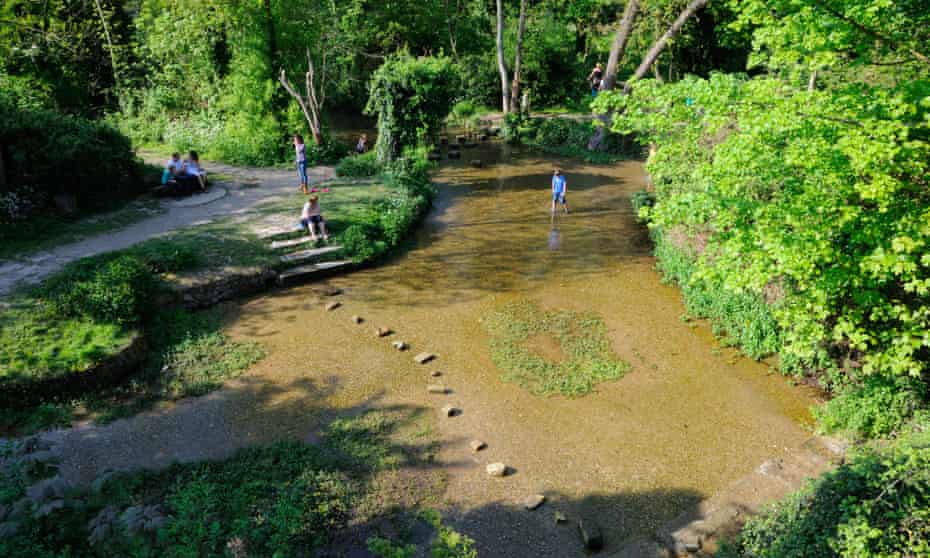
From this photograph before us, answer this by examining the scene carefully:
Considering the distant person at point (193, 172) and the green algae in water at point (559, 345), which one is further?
the distant person at point (193, 172)

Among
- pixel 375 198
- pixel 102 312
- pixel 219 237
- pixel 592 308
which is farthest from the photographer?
pixel 375 198

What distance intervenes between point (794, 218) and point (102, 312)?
11.3m

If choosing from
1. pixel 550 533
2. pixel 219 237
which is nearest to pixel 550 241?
pixel 219 237

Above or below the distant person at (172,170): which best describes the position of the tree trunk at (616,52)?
above

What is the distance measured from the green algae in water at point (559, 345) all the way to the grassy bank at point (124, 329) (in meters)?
4.40

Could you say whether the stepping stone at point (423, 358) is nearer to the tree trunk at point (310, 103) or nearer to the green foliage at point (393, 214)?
the green foliage at point (393, 214)

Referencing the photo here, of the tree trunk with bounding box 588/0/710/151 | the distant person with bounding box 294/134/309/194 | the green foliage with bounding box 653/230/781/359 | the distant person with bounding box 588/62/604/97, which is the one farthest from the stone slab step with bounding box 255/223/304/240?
the distant person with bounding box 588/62/604/97

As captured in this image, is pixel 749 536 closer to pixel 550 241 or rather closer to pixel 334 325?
pixel 334 325

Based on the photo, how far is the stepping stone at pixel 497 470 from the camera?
26.2 feet

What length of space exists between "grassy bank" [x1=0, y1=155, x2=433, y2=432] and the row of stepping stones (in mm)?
2297

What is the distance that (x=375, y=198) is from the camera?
17.6m

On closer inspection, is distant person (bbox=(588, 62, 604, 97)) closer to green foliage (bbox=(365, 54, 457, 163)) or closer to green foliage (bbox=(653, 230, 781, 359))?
green foliage (bbox=(365, 54, 457, 163))

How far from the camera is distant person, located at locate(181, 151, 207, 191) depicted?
17531 millimetres

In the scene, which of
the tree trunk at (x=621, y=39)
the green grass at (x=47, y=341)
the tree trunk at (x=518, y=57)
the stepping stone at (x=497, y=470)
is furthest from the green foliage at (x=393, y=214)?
the tree trunk at (x=518, y=57)
